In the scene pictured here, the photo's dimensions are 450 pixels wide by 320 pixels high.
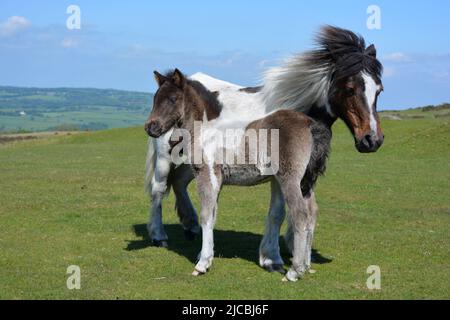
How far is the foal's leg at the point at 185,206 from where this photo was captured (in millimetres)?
11172

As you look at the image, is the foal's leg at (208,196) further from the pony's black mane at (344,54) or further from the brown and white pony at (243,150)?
the pony's black mane at (344,54)

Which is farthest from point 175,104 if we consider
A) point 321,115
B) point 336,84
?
point 336,84

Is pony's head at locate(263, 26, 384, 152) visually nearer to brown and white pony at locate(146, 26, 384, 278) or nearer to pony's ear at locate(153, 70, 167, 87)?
brown and white pony at locate(146, 26, 384, 278)

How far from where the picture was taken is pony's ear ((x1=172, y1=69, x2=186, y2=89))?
852cm

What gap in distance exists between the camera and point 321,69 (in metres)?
8.45

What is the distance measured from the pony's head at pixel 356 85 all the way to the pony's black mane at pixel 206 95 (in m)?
1.66

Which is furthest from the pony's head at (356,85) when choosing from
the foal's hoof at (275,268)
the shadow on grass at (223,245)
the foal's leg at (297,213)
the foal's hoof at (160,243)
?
the foal's hoof at (160,243)

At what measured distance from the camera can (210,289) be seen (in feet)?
26.1

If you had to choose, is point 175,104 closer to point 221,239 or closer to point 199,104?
point 199,104

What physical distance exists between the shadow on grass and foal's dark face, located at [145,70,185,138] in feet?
7.67

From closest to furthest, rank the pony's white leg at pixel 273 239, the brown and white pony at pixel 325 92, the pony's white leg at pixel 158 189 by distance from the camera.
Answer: the brown and white pony at pixel 325 92 < the pony's white leg at pixel 273 239 < the pony's white leg at pixel 158 189
